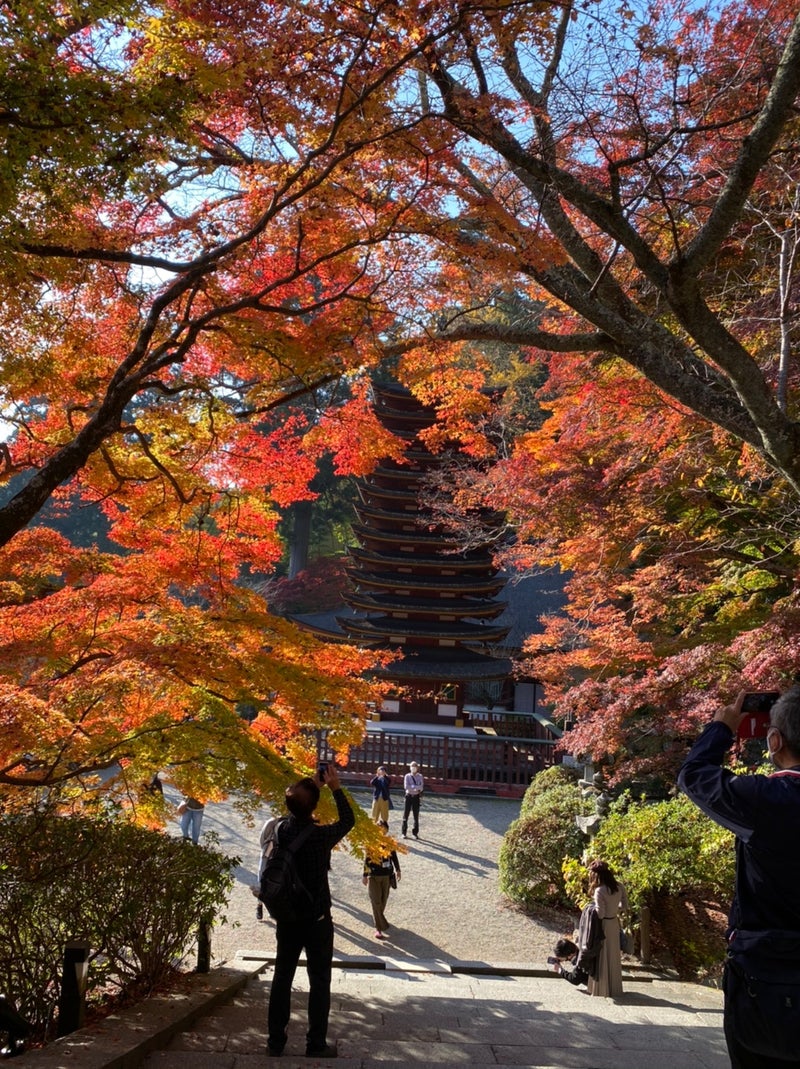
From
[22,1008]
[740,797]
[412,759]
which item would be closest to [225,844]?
[412,759]

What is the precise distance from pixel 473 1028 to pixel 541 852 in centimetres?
604

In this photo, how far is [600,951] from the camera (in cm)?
590

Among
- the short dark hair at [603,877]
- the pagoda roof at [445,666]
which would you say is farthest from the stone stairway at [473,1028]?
the pagoda roof at [445,666]

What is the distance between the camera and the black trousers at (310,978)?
3.31m

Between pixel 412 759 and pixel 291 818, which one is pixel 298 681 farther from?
pixel 412 759

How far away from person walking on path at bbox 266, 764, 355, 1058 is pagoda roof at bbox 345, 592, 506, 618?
1719 cm

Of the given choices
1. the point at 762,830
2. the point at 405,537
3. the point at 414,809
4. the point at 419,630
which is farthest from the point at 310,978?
the point at 405,537

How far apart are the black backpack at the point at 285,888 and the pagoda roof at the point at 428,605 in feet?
56.7

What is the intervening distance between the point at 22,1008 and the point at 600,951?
4173mm

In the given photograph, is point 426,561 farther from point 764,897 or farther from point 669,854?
point 764,897

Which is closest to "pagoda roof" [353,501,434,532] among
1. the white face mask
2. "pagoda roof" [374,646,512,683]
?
"pagoda roof" [374,646,512,683]

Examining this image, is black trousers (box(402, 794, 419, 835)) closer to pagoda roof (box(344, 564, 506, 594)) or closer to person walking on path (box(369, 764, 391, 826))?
person walking on path (box(369, 764, 391, 826))

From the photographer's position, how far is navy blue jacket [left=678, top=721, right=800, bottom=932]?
182 centimetres

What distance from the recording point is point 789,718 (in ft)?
6.31
